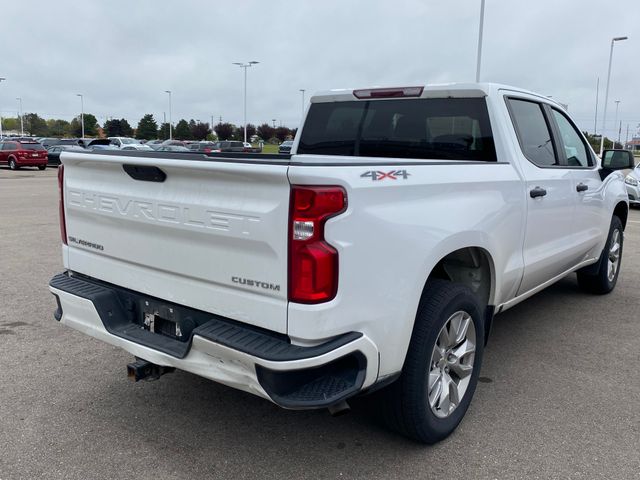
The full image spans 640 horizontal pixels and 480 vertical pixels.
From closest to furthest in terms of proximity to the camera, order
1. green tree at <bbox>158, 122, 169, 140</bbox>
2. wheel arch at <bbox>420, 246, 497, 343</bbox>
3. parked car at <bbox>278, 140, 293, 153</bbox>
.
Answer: wheel arch at <bbox>420, 246, 497, 343</bbox> → parked car at <bbox>278, 140, 293, 153</bbox> → green tree at <bbox>158, 122, 169, 140</bbox>

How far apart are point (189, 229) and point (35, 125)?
139722 millimetres

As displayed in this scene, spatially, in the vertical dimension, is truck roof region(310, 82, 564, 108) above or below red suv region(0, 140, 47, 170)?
above

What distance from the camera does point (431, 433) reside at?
3.01 metres

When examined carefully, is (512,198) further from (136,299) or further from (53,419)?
(53,419)

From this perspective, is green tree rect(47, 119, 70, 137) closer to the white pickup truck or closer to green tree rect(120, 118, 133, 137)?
green tree rect(120, 118, 133, 137)

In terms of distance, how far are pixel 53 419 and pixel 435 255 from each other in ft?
7.79

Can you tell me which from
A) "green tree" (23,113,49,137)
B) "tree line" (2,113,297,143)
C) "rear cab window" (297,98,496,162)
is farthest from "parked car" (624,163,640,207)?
"green tree" (23,113,49,137)

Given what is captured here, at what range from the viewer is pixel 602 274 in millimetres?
5973

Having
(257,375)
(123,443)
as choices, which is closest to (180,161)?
(257,375)

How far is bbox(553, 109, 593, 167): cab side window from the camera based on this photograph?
4773 mm

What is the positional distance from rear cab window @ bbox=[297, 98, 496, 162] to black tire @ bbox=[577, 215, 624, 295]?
2.69m

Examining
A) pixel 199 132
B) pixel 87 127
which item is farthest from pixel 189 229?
pixel 87 127

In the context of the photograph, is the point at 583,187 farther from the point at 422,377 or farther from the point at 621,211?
the point at 422,377

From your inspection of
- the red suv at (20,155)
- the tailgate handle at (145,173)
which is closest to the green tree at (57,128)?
the red suv at (20,155)
